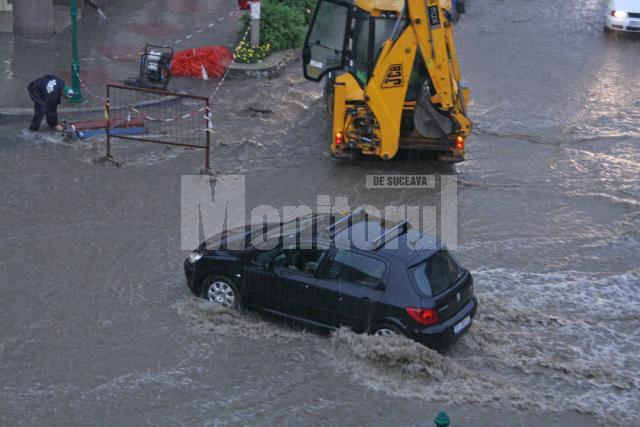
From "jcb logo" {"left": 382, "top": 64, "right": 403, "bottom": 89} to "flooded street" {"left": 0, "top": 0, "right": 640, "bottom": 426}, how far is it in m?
1.69

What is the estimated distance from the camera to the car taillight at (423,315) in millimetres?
9820

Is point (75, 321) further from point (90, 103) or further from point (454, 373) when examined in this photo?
point (90, 103)

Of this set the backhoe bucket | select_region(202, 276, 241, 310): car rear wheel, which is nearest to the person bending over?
the backhoe bucket

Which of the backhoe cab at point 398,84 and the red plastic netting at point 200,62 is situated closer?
the backhoe cab at point 398,84

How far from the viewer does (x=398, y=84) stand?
620 inches

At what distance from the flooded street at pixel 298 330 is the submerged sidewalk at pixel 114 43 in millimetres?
1823

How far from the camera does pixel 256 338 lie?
1064 cm

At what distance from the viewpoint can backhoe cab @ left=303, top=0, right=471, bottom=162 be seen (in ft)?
51.1

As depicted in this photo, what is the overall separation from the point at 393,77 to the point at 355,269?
20.8 feet

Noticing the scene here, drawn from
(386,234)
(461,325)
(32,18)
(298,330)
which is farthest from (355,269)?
(32,18)

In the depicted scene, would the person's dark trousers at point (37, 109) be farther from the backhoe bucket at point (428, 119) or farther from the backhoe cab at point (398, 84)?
the backhoe bucket at point (428, 119)

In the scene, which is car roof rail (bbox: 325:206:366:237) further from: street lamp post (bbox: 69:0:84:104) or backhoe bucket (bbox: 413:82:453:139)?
street lamp post (bbox: 69:0:84:104)

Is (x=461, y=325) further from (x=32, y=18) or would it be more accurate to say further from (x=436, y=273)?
(x=32, y=18)

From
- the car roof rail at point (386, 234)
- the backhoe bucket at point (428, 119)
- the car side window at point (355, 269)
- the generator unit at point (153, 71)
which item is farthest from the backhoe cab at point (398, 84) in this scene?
the car side window at point (355, 269)
